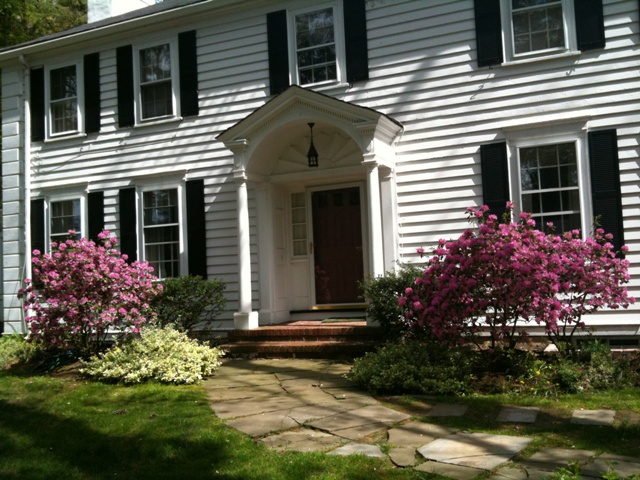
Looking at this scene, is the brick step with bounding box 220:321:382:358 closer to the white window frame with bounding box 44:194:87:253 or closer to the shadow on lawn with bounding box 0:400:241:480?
the shadow on lawn with bounding box 0:400:241:480

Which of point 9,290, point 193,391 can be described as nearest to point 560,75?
point 193,391

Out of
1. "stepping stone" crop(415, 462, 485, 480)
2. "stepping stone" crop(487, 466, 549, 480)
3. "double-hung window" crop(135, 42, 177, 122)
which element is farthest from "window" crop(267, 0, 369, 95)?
"stepping stone" crop(487, 466, 549, 480)

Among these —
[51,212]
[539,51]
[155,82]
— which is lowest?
[51,212]

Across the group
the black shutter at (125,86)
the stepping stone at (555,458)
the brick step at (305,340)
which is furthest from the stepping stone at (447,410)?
the black shutter at (125,86)

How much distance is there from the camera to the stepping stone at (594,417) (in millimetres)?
4926

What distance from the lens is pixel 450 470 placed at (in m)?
3.87

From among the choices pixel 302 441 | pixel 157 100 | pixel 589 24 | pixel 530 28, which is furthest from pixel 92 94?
pixel 302 441

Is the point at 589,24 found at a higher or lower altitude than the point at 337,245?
higher

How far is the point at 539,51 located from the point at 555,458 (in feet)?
20.8

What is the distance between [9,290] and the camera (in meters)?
12.0

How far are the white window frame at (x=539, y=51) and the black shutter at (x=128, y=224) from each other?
692 centimetres

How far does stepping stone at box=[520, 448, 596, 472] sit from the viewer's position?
3.91 meters

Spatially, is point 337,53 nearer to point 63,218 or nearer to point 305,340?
point 305,340

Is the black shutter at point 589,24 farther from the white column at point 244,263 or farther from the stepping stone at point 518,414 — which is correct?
the stepping stone at point 518,414
